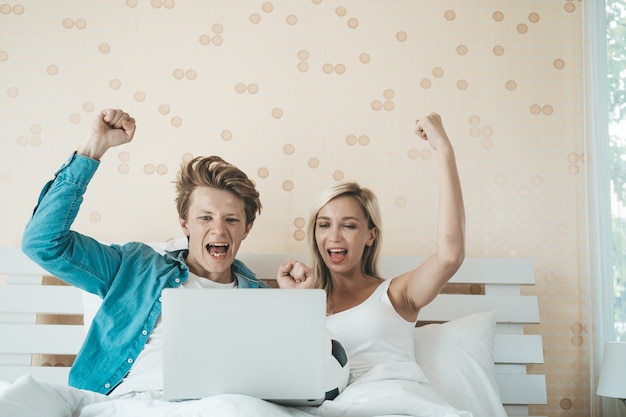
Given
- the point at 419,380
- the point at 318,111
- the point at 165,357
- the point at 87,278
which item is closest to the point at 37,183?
the point at 87,278

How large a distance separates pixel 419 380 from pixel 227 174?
86cm

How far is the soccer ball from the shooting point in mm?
1755

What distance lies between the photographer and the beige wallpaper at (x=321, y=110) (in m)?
2.66

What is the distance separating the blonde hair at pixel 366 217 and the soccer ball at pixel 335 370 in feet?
1.73

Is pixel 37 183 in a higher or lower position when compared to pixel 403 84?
lower

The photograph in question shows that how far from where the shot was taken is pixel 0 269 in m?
2.45

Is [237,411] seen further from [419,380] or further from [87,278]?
[87,278]

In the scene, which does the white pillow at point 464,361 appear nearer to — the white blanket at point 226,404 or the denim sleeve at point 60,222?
the white blanket at point 226,404

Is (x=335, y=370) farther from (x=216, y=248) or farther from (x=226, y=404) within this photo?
(x=216, y=248)

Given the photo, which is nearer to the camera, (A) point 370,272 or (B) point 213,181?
(B) point 213,181

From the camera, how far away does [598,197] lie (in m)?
2.59

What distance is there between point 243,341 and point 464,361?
987 mm

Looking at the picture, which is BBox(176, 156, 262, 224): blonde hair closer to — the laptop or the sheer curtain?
the laptop

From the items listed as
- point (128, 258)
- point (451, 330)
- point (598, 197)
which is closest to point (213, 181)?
point (128, 258)
